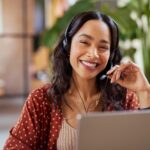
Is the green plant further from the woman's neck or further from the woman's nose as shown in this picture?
the woman's nose

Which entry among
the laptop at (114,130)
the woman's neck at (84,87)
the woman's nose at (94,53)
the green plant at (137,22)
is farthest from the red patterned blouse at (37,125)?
the green plant at (137,22)

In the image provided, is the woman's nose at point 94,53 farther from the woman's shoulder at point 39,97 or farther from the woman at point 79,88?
the woman's shoulder at point 39,97

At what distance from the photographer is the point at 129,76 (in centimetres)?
147

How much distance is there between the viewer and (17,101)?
5797mm

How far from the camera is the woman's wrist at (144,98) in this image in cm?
143

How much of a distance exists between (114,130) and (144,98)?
588 mm

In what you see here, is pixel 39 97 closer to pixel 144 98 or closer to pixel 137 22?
pixel 144 98

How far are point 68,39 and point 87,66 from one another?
0.16 meters

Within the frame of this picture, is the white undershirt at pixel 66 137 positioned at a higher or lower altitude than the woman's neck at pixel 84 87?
lower

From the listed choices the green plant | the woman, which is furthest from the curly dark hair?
the green plant

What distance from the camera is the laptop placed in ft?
2.79

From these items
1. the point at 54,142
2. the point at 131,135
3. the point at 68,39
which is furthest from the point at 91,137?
the point at 68,39

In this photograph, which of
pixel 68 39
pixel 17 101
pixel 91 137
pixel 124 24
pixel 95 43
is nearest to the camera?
pixel 91 137

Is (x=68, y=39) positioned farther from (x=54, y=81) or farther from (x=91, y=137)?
(x=91, y=137)
